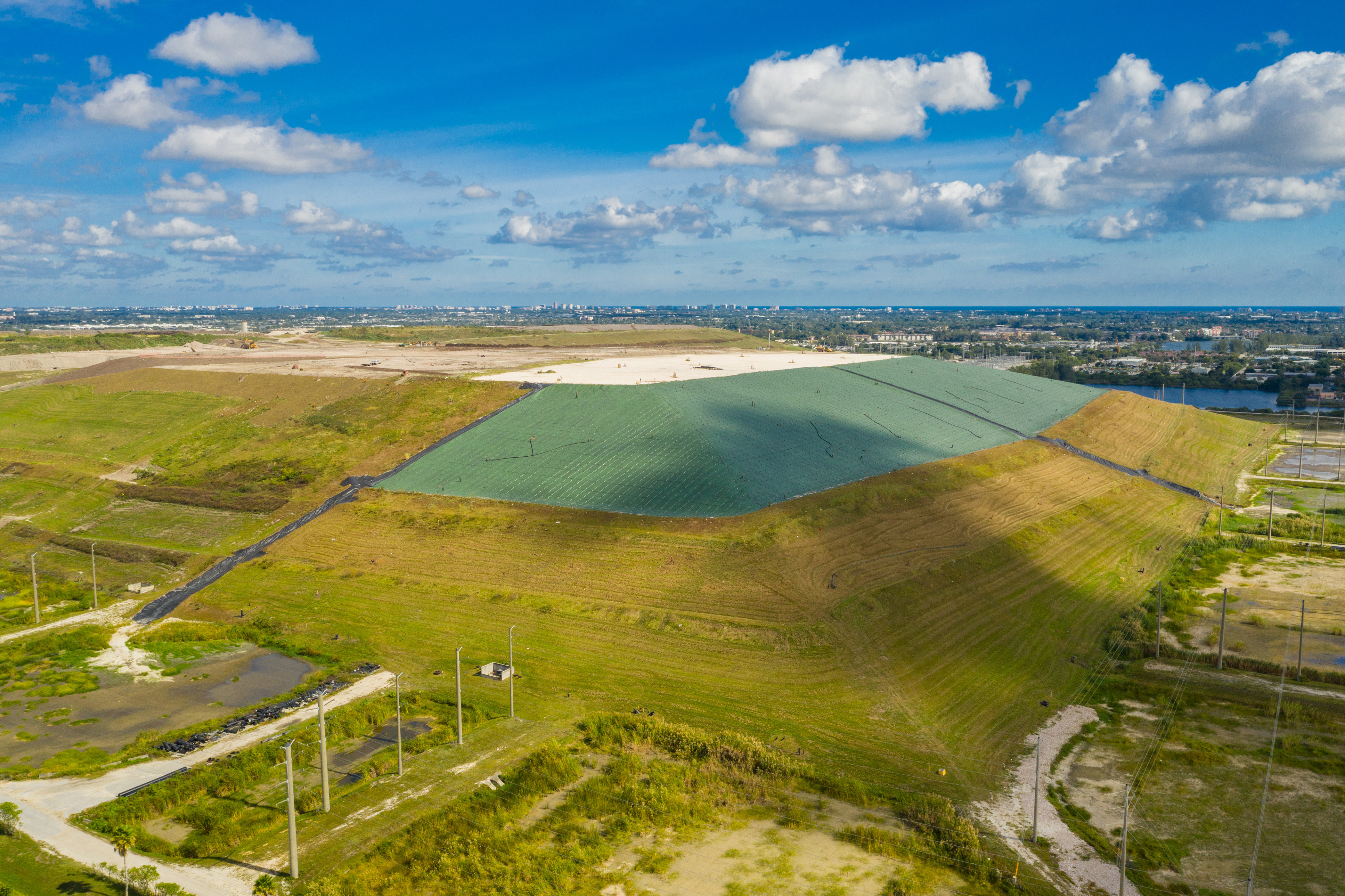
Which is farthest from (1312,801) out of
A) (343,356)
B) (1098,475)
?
(343,356)

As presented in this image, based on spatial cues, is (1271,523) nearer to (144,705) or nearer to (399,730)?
(399,730)

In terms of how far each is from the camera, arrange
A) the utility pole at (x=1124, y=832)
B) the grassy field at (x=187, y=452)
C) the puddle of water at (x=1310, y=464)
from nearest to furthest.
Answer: the utility pole at (x=1124, y=832) < the grassy field at (x=187, y=452) < the puddle of water at (x=1310, y=464)

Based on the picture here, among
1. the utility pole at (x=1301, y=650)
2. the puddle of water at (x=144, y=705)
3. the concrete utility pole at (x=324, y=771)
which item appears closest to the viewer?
the concrete utility pole at (x=324, y=771)

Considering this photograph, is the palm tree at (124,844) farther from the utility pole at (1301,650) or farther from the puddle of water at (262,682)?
the utility pole at (1301,650)

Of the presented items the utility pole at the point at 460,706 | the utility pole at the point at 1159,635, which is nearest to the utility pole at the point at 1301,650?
the utility pole at the point at 1159,635

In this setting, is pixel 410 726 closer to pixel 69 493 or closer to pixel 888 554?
pixel 888 554

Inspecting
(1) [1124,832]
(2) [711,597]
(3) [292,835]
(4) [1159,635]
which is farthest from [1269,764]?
(3) [292,835]

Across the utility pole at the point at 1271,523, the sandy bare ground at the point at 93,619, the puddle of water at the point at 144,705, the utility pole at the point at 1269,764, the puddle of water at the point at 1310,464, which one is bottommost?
the puddle of water at the point at 144,705
